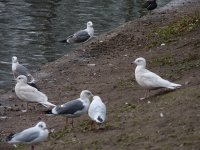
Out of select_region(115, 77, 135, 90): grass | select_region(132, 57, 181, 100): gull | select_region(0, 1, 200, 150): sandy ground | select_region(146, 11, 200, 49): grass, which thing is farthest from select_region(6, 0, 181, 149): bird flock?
select_region(146, 11, 200, 49): grass

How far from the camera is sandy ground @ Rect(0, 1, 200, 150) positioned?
36.6 ft

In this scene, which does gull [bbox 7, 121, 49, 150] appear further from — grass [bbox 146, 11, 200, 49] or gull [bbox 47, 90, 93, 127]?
grass [bbox 146, 11, 200, 49]

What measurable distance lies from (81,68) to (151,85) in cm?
616

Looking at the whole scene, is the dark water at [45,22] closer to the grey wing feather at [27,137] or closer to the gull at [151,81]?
the gull at [151,81]

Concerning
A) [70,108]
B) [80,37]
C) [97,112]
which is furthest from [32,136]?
[80,37]

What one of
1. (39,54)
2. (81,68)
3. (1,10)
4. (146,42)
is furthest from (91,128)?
(1,10)

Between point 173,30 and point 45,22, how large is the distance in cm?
895

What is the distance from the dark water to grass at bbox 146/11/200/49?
3600 mm

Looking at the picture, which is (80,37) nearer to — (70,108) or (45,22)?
(45,22)

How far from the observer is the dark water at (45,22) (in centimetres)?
2328

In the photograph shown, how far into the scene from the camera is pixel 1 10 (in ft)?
104

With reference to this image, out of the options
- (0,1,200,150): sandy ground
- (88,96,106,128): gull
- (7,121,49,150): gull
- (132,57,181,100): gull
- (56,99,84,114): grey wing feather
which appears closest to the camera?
(0,1,200,150): sandy ground

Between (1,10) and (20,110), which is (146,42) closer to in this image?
(20,110)

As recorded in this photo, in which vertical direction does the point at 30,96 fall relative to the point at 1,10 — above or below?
below
